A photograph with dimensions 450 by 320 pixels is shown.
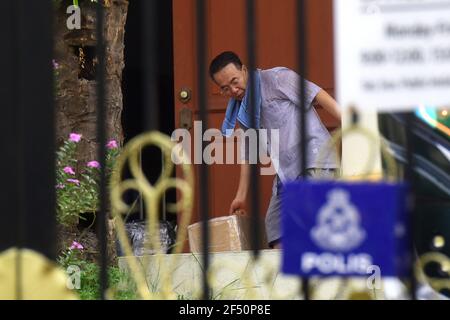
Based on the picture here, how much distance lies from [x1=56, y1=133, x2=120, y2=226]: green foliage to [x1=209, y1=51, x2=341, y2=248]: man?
3.04 feet

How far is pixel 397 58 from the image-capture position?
2027 mm

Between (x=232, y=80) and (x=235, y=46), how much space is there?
47 centimetres

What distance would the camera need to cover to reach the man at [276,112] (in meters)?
5.54

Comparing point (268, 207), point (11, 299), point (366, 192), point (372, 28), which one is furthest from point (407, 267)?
point (268, 207)

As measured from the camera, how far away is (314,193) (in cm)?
203

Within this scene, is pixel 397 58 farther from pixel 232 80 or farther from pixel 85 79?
pixel 232 80

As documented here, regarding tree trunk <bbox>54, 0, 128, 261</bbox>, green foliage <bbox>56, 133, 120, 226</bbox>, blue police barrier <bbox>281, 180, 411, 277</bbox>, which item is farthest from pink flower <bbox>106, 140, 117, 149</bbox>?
blue police barrier <bbox>281, 180, 411, 277</bbox>

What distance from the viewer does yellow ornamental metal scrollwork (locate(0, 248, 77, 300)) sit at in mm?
2203

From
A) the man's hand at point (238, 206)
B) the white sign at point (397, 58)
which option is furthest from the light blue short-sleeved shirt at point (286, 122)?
the white sign at point (397, 58)

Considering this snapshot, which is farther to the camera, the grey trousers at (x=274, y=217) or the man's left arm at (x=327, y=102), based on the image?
the grey trousers at (x=274, y=217)

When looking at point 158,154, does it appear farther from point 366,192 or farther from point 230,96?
point 366,192

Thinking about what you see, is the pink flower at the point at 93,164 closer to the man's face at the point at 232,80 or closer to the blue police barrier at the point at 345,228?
the man's face at the point at 232,80

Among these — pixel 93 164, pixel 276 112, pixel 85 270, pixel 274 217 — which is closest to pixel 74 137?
pixel 93 164

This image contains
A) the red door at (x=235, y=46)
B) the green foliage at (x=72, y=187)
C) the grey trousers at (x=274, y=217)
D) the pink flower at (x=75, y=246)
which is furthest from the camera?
the red door at (x=235, y=46)
